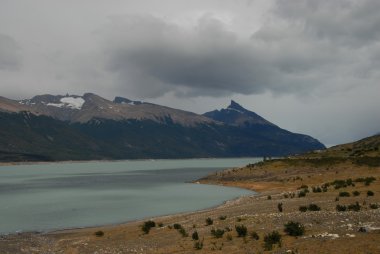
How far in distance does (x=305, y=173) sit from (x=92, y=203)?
189ft

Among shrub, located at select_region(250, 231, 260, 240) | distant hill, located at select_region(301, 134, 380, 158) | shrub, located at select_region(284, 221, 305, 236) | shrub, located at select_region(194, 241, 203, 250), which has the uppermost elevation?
distant hill, located at select_region(301, 134, 380, 158)

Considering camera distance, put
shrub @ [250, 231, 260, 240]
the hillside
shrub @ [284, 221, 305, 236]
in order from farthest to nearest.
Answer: shrub @ [250, 231, 260, 240]
shrub @ [284, 221, 305, 236]
the hillside

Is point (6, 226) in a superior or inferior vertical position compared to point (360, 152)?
inferior

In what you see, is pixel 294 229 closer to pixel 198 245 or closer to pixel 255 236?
pixel 255 236

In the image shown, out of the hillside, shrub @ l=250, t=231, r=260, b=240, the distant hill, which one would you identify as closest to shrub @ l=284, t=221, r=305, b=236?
the hillside

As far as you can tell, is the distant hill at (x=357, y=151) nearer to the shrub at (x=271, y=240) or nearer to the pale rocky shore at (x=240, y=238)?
the pale rocky shore at (x=240, y=238)

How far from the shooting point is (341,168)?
112750 millimetres

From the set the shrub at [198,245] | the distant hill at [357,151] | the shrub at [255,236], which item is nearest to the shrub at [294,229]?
the shrub at [255,236]

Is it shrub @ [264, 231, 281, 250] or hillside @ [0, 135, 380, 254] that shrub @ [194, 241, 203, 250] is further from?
shrub @ [264, 231, 281, 250]

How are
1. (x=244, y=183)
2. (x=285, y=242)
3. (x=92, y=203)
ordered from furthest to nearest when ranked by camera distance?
(x=244, y=183), (x=92, y=203), (x=285, y=242)

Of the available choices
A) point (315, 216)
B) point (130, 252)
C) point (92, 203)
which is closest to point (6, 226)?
point (92, 203)

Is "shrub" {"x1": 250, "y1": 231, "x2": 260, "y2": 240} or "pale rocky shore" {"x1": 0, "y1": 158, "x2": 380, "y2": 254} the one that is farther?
"shrub" {"x1": 250, "y1": 231, "x2": 260, "y2": 240}

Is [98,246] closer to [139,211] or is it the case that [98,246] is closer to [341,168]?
[139,211]

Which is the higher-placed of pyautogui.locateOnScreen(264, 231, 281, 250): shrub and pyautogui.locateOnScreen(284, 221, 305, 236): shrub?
pyautogui.locateOnScreen(284, 221, 305, 236): shrub
